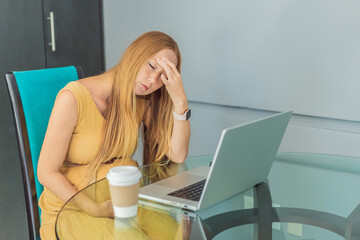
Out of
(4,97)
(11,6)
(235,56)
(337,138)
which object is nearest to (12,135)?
(4,97)

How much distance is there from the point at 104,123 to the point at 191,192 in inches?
20.5

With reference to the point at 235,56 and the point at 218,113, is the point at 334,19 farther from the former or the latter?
the point at 218,113

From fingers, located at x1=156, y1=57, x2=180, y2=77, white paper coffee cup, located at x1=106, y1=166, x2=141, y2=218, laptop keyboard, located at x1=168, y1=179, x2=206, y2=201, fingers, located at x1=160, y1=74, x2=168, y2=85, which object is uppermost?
fingers, located at x1=156, y1=57, x2=180, y2=77

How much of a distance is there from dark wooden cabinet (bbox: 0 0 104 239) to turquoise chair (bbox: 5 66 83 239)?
0.88 metres

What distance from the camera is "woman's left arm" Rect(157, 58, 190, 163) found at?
1622mm

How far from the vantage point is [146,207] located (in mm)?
1189

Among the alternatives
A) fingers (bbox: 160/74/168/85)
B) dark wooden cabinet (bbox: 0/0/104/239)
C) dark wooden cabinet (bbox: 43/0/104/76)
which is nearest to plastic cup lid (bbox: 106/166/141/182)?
fingers (bbox: 160/74/168/85)

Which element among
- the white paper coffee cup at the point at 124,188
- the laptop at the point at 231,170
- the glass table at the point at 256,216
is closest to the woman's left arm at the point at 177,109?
the glass table at the point at 256,216

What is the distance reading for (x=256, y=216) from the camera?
1.19 metres

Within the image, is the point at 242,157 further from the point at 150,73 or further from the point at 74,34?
the point at 74,34

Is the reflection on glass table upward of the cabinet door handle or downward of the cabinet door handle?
downward

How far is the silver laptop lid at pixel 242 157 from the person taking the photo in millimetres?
1073

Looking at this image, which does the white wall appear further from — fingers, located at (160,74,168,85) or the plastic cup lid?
the plastic cup lid

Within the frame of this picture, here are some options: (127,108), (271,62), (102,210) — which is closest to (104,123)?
(127,108)
